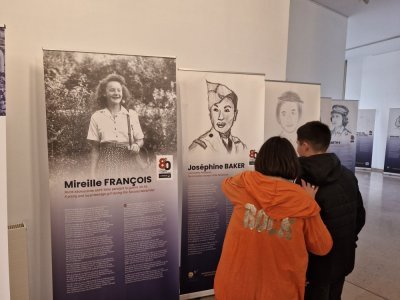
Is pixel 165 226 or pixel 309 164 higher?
pixel 309 164

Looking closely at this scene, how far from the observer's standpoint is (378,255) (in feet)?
12.9

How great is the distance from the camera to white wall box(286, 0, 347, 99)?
4672 mm

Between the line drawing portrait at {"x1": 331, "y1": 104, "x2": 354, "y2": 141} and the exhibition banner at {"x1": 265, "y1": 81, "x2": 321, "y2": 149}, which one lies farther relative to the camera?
the line drawing portrait at {"x1": 331, "y1": 104, "x2": 354, "y2": 141}

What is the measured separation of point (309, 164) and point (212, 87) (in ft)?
3.91

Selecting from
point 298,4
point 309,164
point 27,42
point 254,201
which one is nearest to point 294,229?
point 254,201

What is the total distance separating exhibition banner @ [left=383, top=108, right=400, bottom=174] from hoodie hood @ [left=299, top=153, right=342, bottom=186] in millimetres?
9049

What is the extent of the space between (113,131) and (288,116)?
1.87 meters

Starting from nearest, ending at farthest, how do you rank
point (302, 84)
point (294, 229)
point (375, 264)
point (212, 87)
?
point (294, 229) → point (212, 87) → point (302, 84) → point (375, 264)

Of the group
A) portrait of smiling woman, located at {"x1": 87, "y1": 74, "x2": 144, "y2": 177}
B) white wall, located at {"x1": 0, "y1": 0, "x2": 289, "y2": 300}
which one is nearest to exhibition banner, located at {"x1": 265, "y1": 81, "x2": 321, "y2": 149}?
white wall, located at {"x1": 0, "y1": 0, "x2": 289, "y2": 300}

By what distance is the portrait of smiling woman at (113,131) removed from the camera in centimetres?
216

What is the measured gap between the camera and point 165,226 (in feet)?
7.88

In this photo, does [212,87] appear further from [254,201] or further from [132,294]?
[132,294]

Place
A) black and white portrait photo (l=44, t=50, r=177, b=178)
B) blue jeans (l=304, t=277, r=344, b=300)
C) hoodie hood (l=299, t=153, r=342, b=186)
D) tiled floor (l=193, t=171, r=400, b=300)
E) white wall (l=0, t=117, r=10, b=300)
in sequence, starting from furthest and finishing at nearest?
tiled floor (l=193, t=171, r=400, b=300) < black and white portrait photo (l=44, t=50, r=177, b=178) < blue jeans (l=304, t=277, r=344, b=300) < hoodie hood (l=299, t=153, r=342, b=186) < white wall (l=0, t=117, r=10, b=300)

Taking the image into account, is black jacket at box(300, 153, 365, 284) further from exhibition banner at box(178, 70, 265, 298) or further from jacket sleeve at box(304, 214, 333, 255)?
exhibition banner at box(178, 70, 265, 298)
